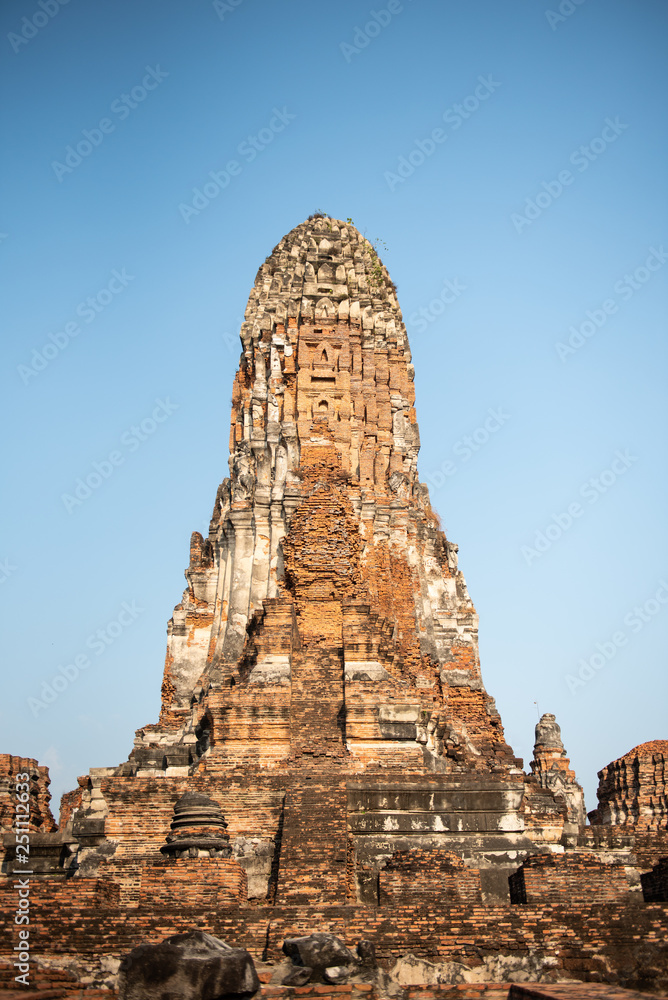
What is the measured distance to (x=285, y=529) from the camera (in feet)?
81.8

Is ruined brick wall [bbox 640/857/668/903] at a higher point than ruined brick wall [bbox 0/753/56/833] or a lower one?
lower

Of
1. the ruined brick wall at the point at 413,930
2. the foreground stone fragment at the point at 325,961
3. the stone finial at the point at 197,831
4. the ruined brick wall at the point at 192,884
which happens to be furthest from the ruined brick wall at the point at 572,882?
the stone finial at the point at 197,831

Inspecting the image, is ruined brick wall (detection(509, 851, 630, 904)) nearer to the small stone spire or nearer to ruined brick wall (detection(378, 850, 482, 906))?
ruined brick wall (detection(378, 850, 482, 906))

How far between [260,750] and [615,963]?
6.93 meters

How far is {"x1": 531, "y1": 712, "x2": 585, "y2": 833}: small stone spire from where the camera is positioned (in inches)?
1166

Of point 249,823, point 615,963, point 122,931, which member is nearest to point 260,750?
point 249,823

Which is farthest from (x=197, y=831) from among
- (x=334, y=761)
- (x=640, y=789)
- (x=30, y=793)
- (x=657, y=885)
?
(x=640, y=789)

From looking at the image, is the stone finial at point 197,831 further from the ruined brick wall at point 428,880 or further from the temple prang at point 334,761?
the ruined brick wall at point 428,880

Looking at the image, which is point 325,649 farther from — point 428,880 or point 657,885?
point 657,885

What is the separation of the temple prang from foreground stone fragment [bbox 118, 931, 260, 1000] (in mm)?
1883

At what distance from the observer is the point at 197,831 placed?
13.0 m

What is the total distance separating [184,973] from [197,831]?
12.7 feet

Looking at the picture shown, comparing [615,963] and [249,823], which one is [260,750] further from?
[615,963]

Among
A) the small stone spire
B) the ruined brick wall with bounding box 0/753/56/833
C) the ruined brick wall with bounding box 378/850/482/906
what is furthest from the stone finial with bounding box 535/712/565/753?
A: the ruined brick wall with bounding box 378/850/482/906
